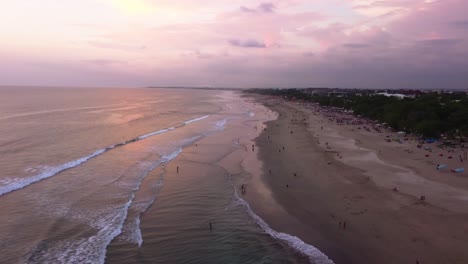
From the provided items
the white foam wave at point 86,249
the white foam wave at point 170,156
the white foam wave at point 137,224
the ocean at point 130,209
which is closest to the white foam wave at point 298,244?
the ocean at point 130,209

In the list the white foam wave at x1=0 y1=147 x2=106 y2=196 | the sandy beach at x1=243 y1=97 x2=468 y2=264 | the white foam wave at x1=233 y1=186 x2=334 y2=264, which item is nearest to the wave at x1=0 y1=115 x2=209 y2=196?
the white foam wave at x1=0 y1=147 x2=106 y2=196

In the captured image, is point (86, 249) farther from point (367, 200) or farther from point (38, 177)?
point (367, 200)

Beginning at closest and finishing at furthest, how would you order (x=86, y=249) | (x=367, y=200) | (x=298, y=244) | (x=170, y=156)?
(x=86, y=249) < (x=298, y=244) < (x=367, y=200) < (x=170, y=156)

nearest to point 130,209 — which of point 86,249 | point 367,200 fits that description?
point 86,249

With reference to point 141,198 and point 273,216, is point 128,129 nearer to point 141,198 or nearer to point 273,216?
point 141,198

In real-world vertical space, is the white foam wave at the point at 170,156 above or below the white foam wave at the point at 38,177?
below

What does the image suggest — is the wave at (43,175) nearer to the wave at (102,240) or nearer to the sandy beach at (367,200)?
the wave at (102,240)

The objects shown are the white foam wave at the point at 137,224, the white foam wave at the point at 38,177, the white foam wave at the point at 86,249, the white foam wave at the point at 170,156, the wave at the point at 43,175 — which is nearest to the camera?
the white foam wave at the point at 86,249

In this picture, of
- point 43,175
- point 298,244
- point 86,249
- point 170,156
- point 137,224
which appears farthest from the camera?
point 170,156

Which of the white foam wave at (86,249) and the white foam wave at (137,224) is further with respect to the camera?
the white foam wave at (137,224)
